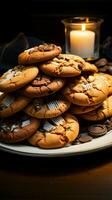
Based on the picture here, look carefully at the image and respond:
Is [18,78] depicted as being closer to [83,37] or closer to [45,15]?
[83,37]

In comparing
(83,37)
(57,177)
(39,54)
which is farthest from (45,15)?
(57,177)

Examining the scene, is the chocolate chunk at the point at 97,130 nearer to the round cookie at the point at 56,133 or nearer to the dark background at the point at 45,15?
the round cookie at the point at 56,133

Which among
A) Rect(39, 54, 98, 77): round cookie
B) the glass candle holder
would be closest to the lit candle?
the glass candle holder

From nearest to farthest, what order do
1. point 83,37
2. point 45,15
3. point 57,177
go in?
point 57,177, point 83,37, point 45,15

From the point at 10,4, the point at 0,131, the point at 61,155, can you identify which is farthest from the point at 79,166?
the point at 10,4

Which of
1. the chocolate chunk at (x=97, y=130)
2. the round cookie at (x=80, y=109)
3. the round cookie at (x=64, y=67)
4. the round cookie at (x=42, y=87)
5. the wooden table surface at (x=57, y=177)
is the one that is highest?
the round cookie at (x=64, y=67)

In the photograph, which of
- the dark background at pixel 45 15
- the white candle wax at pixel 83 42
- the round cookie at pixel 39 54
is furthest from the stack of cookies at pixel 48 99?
the dark background at pixel 45 15
